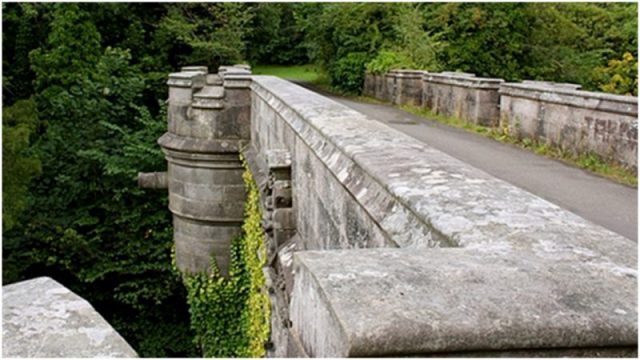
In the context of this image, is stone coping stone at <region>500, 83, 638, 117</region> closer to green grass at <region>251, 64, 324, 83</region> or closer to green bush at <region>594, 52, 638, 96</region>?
green bush at <region>594, 52, 638, 96</region>

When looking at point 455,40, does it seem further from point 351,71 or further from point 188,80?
point 188,80

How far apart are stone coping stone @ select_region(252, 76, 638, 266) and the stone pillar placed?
22.0 feet

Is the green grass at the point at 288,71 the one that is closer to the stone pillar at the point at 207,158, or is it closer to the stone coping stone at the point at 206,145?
the stone pillar at the point at 207,158

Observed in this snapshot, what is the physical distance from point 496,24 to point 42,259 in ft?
44.5

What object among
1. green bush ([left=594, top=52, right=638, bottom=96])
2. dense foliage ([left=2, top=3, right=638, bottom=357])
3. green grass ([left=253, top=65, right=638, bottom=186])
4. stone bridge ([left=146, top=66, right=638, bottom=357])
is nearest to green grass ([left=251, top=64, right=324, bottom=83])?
dense foliage ([left=2, top=3, right=638, bottom=357])

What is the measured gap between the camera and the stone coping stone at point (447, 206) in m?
2.09

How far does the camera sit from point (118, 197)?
16109mm

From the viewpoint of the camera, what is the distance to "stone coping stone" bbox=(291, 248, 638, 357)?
4.66 feet

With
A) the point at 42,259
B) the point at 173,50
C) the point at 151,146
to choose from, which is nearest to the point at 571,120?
the point at 151,146

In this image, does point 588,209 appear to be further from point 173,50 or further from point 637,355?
point 173,50

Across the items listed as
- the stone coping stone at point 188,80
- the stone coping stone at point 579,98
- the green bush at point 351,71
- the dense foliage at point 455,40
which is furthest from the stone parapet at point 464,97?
the green bush at point 351,71

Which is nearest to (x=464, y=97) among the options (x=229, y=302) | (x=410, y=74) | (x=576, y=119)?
(x=410, y=74)

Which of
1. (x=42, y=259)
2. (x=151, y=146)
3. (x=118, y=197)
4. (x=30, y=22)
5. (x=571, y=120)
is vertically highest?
(x=30, y=22)

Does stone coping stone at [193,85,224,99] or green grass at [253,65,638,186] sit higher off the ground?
stone coping stone at [193,85,224,99]
